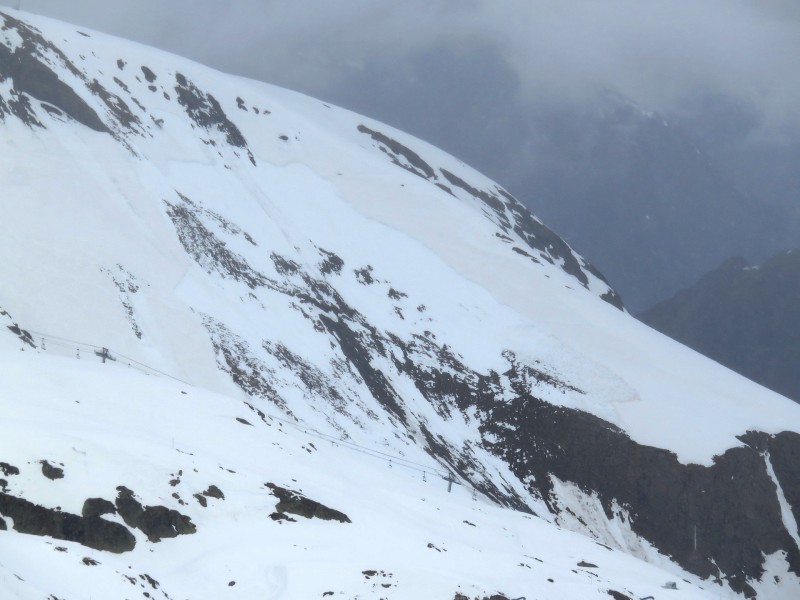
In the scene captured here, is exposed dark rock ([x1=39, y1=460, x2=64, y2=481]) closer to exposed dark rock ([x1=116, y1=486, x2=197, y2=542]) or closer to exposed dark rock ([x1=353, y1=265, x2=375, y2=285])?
exposed dark rock ([x1=116, y1=486, x2=197, y2=542])

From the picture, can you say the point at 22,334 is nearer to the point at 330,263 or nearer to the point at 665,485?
the point at 330,263

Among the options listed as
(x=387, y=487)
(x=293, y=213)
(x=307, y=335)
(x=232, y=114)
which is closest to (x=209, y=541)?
(x=387, y=487)

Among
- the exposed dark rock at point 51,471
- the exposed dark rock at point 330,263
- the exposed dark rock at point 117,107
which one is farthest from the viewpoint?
the exposed dark rock at point 330,263

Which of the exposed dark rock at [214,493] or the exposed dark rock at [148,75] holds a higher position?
the exposed dark rock at [148,75]

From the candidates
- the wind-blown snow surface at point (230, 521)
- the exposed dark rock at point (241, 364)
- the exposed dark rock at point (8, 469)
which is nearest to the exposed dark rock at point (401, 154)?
the exposed dark rock at point (241, 364)

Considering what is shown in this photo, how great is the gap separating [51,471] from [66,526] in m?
1.67

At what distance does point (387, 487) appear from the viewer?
3656cm

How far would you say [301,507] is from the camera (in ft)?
90.3

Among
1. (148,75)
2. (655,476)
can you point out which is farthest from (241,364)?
(148,75)

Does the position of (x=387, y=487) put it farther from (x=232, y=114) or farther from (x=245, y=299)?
(x=232, y=114)

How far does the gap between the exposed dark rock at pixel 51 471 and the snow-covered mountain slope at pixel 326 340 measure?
8.08 feet

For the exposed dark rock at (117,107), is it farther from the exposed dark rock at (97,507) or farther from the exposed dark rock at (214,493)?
the exposed dark rock at (97,507)

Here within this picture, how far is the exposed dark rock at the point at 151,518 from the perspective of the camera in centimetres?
2222

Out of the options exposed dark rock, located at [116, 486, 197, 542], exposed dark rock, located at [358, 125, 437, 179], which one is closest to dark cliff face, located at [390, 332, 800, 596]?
exposed dark rock, located at [116, 486, 197, 542]
